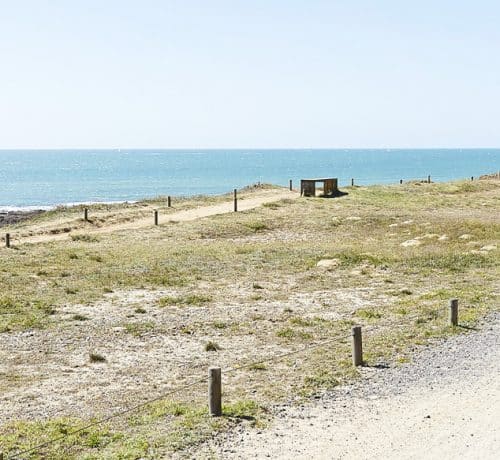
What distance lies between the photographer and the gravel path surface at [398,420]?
12.8m

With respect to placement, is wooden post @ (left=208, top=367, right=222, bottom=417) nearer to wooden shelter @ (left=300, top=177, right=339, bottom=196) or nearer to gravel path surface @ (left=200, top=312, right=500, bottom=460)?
gravel path surface @ (left=200, top=312, right=500, bottom=460)

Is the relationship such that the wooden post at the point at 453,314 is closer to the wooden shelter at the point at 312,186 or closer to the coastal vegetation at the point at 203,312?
the coastal vegetation at the point at 203,312

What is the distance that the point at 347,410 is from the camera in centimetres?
1498

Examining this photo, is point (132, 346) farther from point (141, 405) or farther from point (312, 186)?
point (312, 186)

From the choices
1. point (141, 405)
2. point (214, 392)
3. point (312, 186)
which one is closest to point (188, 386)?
point (141, 405)

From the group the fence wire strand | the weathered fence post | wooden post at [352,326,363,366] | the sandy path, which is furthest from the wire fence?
the sandy path

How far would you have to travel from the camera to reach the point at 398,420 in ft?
47.0

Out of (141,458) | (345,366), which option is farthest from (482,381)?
(141,458)

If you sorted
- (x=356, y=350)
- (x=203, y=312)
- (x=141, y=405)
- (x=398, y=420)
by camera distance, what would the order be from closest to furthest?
(x=398, y=420), (x=141, y=405), (x=356, y=350), (x=203, y=312)

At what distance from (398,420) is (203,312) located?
40.2 ft

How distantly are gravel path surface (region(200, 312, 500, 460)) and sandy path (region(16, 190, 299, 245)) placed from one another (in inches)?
1325

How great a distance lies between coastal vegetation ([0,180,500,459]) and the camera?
49.4 ft

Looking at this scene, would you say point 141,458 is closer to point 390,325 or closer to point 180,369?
point 180,369

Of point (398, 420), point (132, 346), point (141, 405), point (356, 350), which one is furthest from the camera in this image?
point (132, 346)
